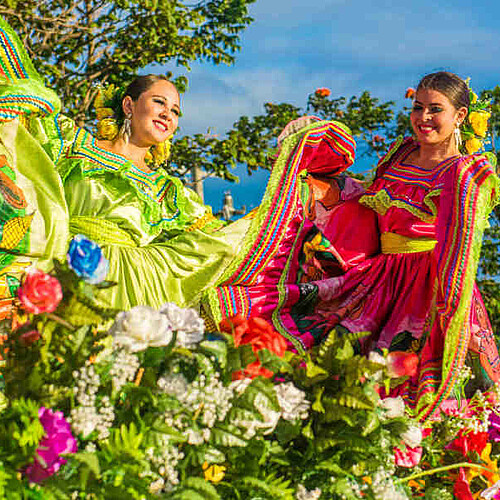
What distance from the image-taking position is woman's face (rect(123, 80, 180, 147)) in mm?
3885

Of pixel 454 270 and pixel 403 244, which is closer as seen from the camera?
pixel 454 270

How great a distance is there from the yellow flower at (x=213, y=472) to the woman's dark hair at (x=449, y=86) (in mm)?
2322

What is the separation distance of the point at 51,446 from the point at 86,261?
460 millimetres

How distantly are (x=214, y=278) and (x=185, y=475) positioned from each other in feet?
4.98

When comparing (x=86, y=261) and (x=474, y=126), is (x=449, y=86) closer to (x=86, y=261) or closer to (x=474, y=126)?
(x=474, y=126)

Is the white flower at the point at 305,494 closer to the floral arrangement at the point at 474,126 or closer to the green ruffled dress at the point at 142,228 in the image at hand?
the green ruffled dress at the point at 142,228

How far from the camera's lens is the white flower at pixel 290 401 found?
6.48 ft

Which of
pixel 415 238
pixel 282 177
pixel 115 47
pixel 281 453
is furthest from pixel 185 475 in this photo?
pixel 115 47

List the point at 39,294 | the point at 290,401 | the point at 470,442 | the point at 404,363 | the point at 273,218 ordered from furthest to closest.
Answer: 1. the point at 273,218
2. the point at 404,363
3. the point at 470,442
4. the point at 290,401
5. the point at 39,294

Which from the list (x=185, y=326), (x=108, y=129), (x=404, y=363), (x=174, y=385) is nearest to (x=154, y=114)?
(x=108, y=129)

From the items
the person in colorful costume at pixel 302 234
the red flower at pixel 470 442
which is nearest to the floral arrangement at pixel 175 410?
the red flower at pixel 470 442

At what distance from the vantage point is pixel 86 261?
174cm

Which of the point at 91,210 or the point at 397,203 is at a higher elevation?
the point at 397,203

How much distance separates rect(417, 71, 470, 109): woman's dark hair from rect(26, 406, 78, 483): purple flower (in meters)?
2.58
